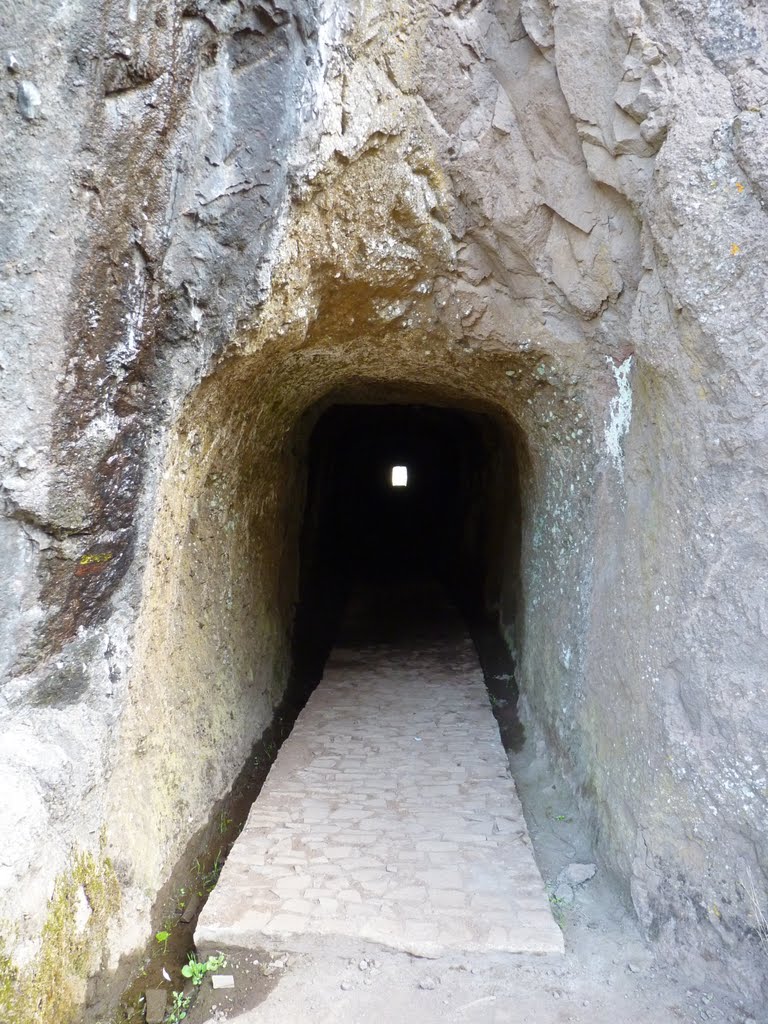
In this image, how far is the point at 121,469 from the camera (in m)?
3.02

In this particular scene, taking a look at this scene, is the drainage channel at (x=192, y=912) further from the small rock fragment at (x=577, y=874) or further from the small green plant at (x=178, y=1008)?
the small rock fragment at (x=577, y=874)

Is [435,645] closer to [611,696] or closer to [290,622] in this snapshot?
[290,622]

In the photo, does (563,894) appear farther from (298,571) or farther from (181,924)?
(298,571)

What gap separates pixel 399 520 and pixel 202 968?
12.0 metres

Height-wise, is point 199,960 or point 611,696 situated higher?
point 611,696

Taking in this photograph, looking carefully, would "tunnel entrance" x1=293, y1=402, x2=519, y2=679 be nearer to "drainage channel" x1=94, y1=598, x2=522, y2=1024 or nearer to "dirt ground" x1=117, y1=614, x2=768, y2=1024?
"drainage channel" x1=94, y1=598, x2=522, y2=1024

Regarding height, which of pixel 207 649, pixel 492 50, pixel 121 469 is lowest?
pixel 207 649

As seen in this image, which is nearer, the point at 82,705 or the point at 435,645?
the point at 82,705

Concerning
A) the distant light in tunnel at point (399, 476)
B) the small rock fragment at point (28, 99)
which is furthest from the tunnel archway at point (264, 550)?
the distant light in tunnel at point (399, 476)

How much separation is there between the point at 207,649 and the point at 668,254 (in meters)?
3.49

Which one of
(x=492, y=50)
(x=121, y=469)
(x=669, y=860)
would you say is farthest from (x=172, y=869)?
(x=492, y=50)

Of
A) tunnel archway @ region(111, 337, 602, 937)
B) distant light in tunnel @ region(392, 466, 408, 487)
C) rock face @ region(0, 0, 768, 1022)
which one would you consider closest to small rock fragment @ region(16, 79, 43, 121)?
rock face @ region(0, 0, 768, 1022)

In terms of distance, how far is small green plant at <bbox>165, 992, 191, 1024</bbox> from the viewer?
2891 millimetres

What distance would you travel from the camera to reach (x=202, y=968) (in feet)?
10.0
